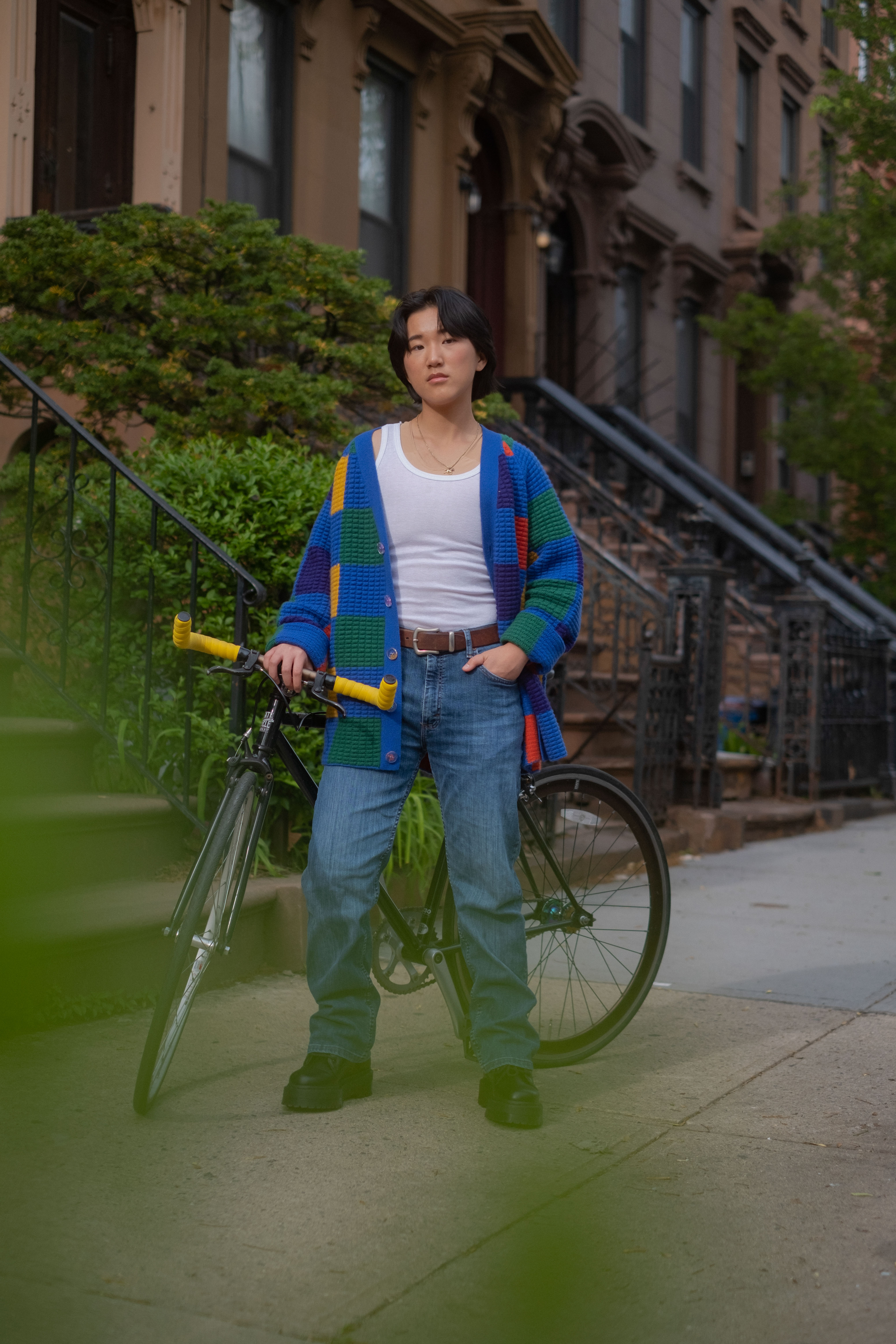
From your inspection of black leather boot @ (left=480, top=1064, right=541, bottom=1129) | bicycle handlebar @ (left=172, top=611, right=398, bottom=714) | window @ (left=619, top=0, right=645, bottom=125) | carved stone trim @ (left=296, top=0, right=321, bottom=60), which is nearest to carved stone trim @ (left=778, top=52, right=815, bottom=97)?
window @ (left=619, top=0, right=645, bottom=125)

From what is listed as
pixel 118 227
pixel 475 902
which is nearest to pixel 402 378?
pixel 475 902

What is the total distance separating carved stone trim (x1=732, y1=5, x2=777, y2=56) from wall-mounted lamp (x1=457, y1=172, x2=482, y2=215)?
26.3ft

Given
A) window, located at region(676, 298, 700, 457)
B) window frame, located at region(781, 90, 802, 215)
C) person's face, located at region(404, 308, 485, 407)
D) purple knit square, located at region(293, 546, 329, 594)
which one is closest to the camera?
person's face, located at region(404, 308, 485, 407)

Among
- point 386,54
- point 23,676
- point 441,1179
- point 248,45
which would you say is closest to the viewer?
point 441,1179

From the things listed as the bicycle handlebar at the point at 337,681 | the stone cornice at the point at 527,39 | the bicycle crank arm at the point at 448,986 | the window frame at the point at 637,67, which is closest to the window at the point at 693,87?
the window frame at the point at 637,67

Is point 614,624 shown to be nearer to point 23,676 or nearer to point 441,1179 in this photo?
point 23,676

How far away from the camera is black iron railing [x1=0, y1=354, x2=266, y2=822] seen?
5066 millimetres

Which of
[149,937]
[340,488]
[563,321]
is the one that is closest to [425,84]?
[563,321]

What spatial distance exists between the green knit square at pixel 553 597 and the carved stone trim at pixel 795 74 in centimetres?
2277

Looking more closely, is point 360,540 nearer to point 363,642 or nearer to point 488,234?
point 363,642

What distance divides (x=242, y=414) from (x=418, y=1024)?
4051mm

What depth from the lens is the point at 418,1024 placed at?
4535 millimetres

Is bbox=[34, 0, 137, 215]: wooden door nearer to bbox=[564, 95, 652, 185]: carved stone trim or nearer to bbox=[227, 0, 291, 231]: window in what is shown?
bbox=[227, 0, 291, 231]: window

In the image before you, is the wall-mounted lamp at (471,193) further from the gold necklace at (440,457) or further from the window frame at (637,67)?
the gold necklace at (440,457)
